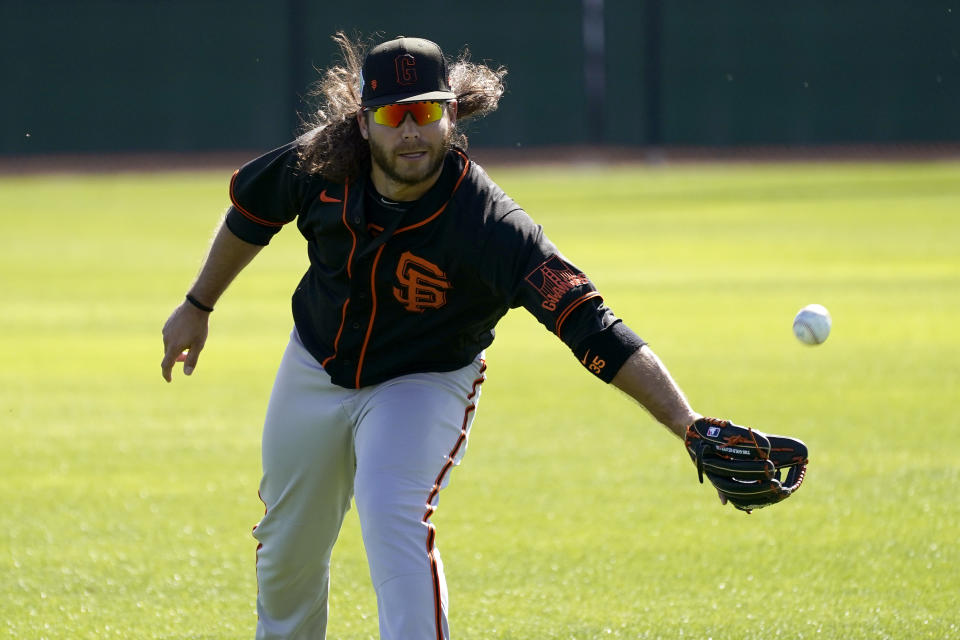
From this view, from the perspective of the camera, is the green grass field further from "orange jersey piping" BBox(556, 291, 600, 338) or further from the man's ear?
the man's ear

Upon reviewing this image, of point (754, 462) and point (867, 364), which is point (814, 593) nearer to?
point (754, 462)

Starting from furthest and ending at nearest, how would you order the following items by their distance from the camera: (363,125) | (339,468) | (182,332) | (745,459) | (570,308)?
(182,332) < (339,468) < (363,125) < (570,308) < (745,459)

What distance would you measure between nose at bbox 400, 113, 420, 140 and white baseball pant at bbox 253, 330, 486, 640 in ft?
2.48

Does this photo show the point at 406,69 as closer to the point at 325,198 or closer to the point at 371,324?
the point at 325,198

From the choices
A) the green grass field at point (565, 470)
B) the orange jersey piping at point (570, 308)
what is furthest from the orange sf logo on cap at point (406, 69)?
the green grass field at point (565, 470)

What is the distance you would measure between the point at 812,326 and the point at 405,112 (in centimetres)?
288

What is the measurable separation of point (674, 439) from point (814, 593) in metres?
2.93

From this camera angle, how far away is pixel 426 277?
430 cm

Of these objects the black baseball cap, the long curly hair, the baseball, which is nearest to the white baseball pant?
the long curly hair

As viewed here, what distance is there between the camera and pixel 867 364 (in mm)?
10891

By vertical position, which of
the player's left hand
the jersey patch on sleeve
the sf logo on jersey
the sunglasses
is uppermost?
the sunglasses

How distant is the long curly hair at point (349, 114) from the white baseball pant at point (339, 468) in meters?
0.63

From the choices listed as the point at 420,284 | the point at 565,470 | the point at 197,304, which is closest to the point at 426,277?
the point at 420,284

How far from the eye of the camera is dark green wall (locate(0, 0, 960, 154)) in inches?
1572
